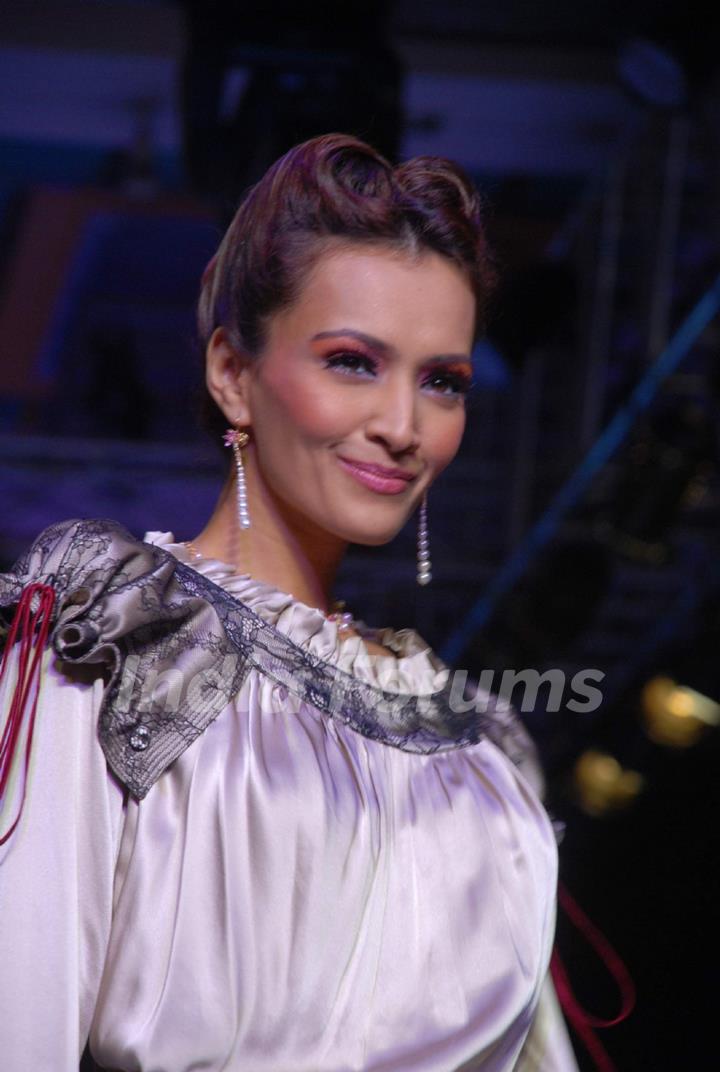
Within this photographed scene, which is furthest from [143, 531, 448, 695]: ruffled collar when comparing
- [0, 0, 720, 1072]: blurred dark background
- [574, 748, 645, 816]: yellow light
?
[574, 748, 645, 816]: yellow light

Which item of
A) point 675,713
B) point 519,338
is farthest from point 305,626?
point 675,713

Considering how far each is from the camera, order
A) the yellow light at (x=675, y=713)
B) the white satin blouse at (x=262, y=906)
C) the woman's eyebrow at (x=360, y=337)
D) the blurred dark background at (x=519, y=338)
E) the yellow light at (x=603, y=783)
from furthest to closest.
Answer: the yellow light at (x=603, y=783) < the yellow light at (x=675, y=713) < the blurred dark background at (x=519, y=338) < the woman's eyebrow at (x=360, y=337) < the white satin blouse at (x=262, y=906)

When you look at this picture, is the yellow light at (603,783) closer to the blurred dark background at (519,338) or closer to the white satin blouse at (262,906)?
the blurred dark background at (519,338)

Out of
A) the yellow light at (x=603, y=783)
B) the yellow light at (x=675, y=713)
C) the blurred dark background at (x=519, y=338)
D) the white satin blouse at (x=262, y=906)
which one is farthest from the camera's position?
the yellow light at (x=603, y=783)

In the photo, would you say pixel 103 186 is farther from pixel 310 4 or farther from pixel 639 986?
pixel 639 986

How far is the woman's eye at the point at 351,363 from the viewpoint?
1238mm

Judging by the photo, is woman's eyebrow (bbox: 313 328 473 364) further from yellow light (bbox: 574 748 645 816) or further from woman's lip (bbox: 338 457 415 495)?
yellow light (bbox: 574 748 645 816)

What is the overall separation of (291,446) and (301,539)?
0.35 feet

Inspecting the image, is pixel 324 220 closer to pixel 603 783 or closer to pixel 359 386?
pixel 359 386

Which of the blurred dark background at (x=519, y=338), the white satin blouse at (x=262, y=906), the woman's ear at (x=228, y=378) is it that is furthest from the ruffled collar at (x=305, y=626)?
the blurred dark background at (x=519, y=338)

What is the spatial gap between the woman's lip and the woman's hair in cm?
15

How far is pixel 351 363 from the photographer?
125cm

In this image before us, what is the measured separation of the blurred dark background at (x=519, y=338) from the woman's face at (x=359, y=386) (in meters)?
1.17

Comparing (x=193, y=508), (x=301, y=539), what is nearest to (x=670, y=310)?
(x=193, y=508)
